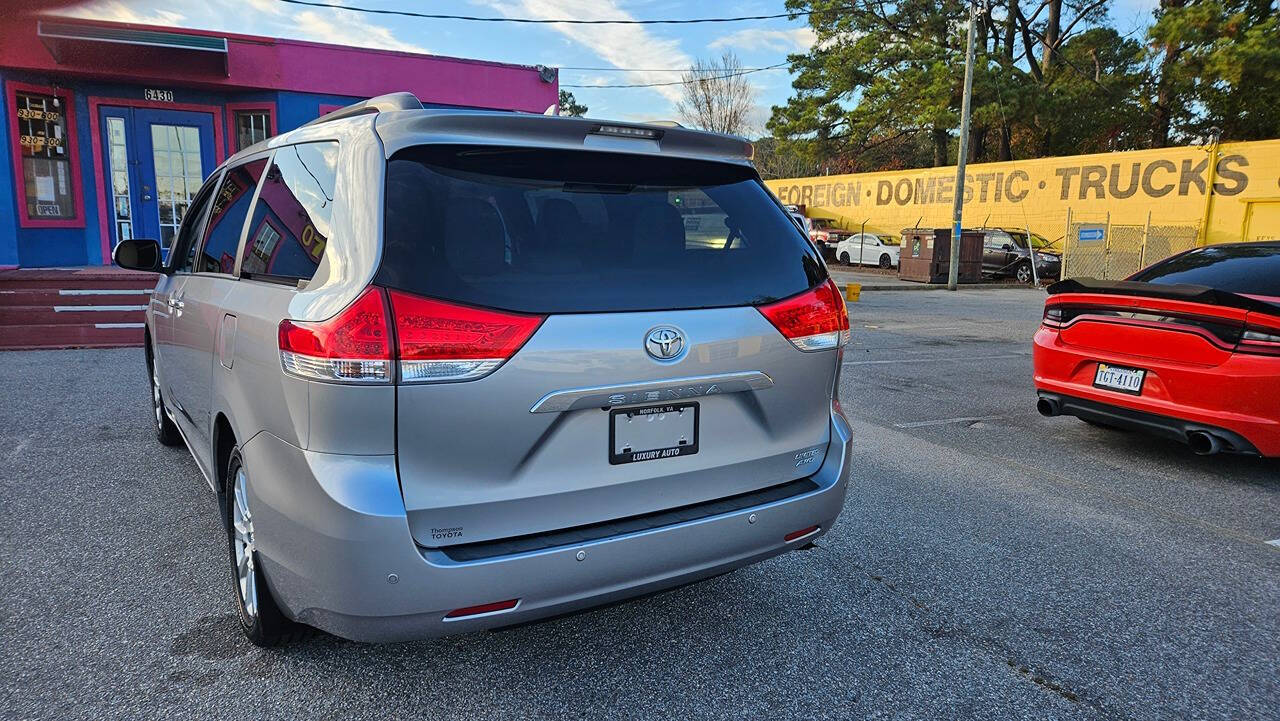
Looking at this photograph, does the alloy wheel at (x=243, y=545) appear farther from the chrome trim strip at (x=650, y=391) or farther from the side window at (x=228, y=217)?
the chrome trim strip at (x=650, y=391)

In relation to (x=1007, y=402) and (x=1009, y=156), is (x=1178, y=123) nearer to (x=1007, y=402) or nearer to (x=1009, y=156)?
(x=1009, y=156)

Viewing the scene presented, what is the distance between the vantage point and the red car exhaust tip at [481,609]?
2.23 meters

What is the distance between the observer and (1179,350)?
5.05 m

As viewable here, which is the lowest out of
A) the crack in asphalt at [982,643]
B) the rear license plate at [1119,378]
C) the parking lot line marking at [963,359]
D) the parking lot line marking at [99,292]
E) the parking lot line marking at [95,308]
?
the crack in asphalt at [982,643]

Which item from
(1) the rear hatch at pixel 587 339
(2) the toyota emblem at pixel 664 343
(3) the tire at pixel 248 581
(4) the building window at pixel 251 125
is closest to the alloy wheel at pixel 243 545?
(3) the tire at pixel 248 581

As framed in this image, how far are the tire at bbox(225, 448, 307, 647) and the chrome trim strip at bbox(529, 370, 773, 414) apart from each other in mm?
1075

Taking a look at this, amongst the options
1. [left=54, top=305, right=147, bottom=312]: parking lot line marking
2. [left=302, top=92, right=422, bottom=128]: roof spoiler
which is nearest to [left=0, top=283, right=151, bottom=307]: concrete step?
[left=54, top=305, right=147, bottom=312]: parking lot line marking

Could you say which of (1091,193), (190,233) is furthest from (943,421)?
(1091,193)

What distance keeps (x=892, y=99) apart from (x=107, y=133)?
3102 cm

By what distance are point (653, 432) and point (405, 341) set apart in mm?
799

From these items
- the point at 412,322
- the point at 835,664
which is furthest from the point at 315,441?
the point at 835,664

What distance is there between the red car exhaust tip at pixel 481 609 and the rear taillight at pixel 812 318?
4.03 feet

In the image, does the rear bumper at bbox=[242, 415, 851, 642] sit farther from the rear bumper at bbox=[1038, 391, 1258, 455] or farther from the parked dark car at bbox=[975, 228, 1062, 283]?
the parked dark car at bbox=[975, 228, 1062, 283]

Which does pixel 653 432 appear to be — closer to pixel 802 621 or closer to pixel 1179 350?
pixel 802 621
